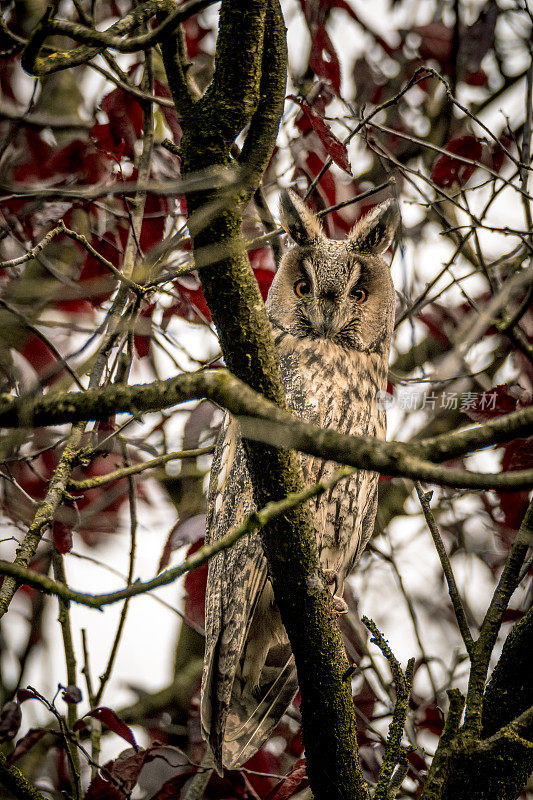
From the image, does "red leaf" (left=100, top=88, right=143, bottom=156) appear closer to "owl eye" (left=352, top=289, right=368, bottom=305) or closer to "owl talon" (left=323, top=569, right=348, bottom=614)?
"owl eye" (left=352, top=289, right=368, bottom=305)

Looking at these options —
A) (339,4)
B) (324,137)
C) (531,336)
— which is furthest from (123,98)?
(531,336)

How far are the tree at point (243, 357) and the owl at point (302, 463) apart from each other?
0.15m

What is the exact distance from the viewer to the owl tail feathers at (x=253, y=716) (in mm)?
2488

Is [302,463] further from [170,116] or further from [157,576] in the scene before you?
[157,576]

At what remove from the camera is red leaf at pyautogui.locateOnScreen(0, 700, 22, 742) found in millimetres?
1823

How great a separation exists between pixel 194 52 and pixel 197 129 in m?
2.36

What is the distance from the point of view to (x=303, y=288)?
2854 mm

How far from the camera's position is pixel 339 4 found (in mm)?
3543

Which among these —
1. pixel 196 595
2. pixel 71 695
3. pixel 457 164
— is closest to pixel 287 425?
pixel 71 695

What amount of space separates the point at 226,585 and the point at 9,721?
92 centimetres

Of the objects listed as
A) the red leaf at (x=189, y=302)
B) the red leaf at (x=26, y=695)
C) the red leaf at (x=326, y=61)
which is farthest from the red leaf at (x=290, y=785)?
the red leaf at (x=326, y=61)

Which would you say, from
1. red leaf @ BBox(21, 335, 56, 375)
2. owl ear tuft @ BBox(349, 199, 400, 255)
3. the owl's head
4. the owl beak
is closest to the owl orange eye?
the owl's head

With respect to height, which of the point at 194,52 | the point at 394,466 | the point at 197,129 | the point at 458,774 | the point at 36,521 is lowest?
the point at 458,774

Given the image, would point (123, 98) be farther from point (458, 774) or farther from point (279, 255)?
point (458, 774)
